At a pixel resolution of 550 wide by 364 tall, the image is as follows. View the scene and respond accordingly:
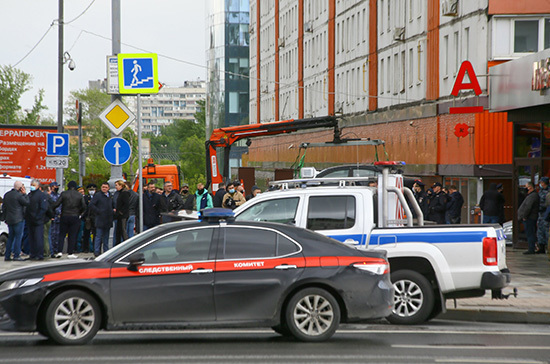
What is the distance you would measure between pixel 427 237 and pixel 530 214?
1164 cm

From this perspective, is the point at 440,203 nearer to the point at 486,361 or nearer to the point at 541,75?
the point at 541,75

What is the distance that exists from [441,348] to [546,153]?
15.9m

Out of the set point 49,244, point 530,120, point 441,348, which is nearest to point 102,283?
point 441,348

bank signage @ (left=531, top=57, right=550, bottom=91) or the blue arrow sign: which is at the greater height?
bank signage @ (left=531, top=57, right=550, bottom=91)

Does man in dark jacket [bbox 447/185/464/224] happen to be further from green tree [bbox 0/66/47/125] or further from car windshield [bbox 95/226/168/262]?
green tree [bbox 0/66/47/125]

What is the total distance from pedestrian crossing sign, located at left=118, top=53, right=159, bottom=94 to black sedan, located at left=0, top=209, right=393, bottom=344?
6927mm

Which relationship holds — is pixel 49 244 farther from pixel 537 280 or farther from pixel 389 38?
pixel 389 38

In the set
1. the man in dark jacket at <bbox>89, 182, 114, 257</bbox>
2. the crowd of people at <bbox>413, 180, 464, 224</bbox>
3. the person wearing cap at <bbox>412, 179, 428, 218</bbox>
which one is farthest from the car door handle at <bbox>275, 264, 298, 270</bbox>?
the person wearing cap at <bbox>412, 179, 428, 218</bbox>

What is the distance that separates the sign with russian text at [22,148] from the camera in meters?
34.3

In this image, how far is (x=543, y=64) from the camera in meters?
21.0

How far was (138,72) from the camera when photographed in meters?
17.1

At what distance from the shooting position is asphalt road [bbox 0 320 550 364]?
30.3 ft

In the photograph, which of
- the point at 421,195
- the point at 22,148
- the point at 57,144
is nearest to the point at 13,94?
the point at 22,148

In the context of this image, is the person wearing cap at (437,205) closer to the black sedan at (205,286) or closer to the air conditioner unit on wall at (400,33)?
the air conditioner unit on wall at (400,33)
